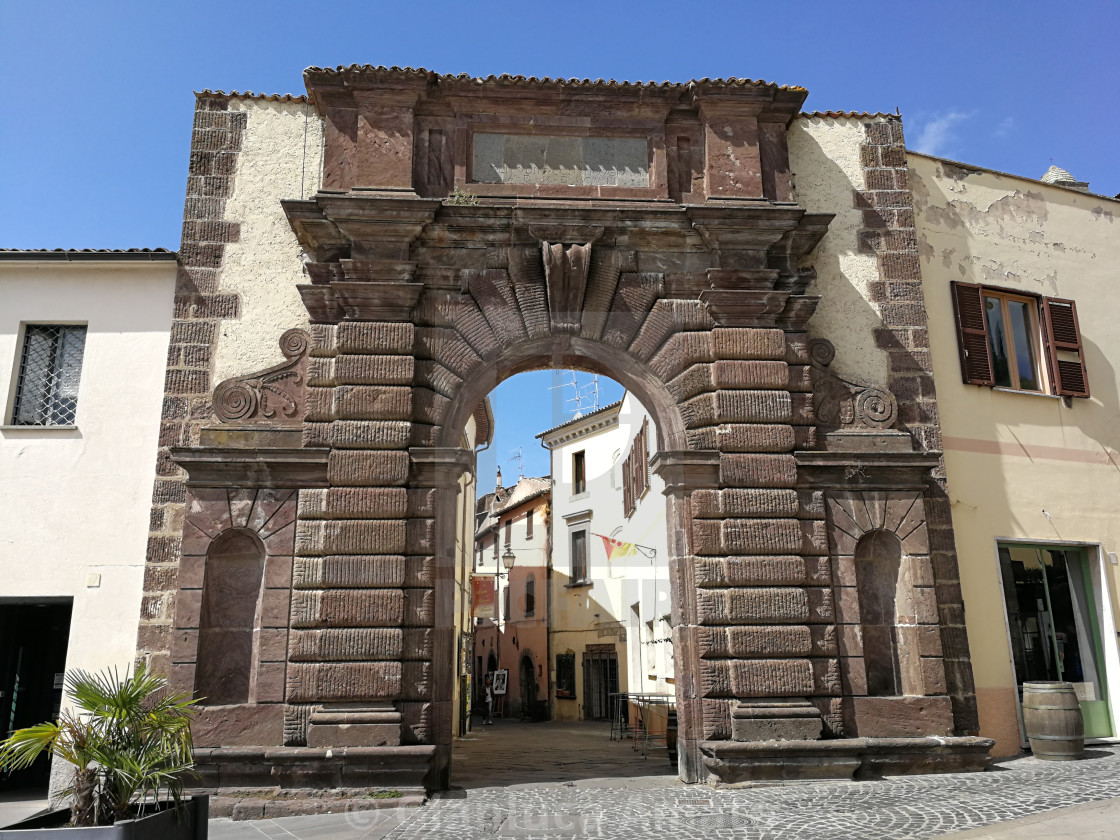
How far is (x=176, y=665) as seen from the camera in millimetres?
8469

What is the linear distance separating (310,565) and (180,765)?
132 inches

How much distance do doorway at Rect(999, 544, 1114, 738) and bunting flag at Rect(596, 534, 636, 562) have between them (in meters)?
11.3

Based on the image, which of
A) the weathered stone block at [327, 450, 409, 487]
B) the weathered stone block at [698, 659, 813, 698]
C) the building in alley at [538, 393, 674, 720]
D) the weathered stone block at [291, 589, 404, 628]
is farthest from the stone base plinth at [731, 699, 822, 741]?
the building in alley at [538, 393, 674, 720]

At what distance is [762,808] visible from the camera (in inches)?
291

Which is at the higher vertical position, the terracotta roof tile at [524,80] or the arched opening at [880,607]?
the terracotta roof tile at [524,80]

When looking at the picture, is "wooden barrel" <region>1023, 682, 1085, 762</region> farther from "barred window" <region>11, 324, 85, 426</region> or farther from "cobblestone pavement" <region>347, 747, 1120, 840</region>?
"barred window" <region>11, 324, 85, 426</region>

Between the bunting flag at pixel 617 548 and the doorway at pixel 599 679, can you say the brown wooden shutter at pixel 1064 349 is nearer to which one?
the bunting flag at pixel 617 548

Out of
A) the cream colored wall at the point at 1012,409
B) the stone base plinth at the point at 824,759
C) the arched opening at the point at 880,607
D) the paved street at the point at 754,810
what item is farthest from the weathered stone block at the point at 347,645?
the cream colored wall at the point at 1012,409

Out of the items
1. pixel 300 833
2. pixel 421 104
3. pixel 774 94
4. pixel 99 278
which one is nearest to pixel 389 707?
pixel 300 833

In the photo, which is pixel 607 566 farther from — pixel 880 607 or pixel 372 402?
pixel 372 402

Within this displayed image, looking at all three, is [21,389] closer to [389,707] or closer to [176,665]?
[176,665]

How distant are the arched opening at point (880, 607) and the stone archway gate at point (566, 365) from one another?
0.13 metres

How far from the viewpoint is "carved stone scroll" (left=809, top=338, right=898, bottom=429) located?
9.76m

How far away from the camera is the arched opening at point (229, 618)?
8602 millimetres
